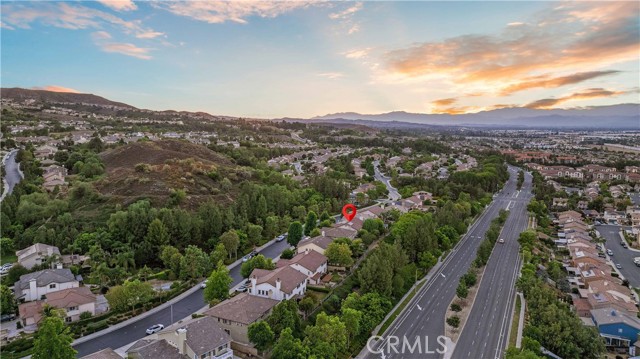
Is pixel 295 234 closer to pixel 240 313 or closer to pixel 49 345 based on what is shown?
pixel 240 313

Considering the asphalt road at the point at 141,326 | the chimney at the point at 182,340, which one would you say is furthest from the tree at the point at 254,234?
the chimney at the point at 182,340

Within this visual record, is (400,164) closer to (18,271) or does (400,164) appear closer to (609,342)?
(609,342)

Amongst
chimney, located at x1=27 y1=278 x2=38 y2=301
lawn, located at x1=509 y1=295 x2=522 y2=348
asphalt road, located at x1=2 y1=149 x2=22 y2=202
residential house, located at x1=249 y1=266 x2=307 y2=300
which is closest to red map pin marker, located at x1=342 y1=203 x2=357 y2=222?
residential house, located at x1=249 y1=266 x2=307 y2=300

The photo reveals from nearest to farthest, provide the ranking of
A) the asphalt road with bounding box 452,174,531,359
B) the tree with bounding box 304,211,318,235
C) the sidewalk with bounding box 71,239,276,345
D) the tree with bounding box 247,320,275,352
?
the tree with bounding box 247,320,275,352 → the sidewalk with bounding box 71,239,276,345 → the asphalt road with bounding box 452,174,531,359 → the tree with bounding box 304,211,318,235

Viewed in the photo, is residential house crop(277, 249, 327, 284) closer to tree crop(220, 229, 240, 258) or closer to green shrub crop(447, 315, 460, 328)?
tree crop(220, 229, 240, 258)

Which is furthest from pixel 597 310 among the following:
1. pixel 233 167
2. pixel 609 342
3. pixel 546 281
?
pixel 233 167

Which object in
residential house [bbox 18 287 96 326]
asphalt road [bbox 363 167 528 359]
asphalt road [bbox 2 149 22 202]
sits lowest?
asphalt road [bbox 363 167 528 359]
